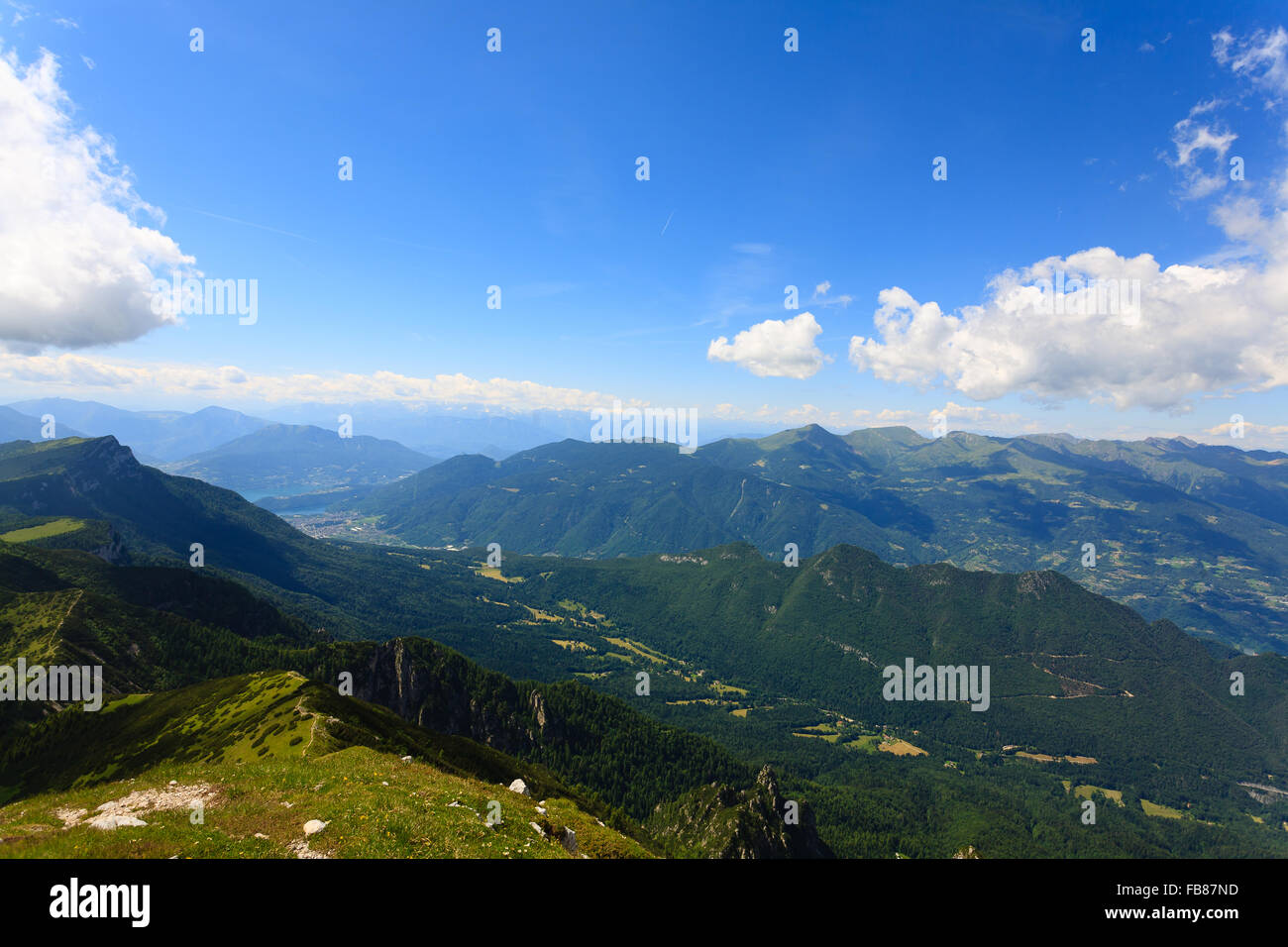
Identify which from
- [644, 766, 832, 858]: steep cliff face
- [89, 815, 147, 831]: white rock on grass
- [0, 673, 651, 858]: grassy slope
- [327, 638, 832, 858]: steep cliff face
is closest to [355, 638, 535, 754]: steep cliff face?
[327, 638, 832, 858]: steep cliff face

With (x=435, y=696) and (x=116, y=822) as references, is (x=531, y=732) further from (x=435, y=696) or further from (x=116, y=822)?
(x=116, y=822)

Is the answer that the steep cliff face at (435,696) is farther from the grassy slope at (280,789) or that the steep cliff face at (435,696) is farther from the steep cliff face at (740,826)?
the grassy slope at (280,789)

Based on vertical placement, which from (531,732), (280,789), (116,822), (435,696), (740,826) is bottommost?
(531,732)

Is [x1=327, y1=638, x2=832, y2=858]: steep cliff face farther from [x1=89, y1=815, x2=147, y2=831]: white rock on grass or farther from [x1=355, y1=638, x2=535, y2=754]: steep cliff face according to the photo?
[x1=89, y1=815, x2=147, y2=831]: white rock on grass

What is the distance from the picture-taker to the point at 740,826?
125000 mm

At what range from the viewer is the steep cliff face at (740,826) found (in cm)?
12319

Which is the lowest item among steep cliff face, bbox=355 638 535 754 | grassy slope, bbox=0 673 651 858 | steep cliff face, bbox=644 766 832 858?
steep cliff face, bbox=644 766 832 858

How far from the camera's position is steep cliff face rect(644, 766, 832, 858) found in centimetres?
12319

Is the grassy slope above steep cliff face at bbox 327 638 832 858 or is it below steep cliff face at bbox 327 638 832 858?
above

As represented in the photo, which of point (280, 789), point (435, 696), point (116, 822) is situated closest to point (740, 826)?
point (435, 696)

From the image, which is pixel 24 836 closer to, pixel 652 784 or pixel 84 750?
pixel 84 750

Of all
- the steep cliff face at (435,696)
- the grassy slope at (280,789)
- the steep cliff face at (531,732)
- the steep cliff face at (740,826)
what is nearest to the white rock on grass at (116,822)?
the grassy slope at (280,789)
